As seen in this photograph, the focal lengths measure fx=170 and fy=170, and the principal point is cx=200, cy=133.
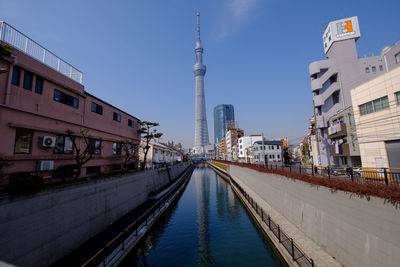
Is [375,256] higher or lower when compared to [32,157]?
lower

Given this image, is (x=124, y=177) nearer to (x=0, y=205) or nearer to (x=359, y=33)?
(x=0, y=205)

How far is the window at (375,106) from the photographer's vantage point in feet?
56.7

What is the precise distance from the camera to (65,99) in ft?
52.7

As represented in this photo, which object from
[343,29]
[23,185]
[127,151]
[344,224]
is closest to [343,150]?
[344,224]

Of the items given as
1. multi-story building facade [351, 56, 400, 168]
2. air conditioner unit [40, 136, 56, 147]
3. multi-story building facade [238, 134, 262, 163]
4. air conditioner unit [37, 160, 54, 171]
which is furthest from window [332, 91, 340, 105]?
multi-story building facade [238, 134, 262, 163]

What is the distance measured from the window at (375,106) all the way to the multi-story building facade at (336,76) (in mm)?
8787

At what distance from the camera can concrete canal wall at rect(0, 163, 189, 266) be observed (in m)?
8.51

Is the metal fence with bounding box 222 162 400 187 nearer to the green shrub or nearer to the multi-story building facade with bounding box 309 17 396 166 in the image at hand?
the multi-story building facade with bounding box 309 17 396 166

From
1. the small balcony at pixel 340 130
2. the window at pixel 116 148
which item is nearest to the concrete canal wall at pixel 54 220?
the window at pixel 116 148

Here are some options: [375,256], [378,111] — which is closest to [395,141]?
[378,111]

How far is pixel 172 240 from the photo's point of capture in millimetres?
15930

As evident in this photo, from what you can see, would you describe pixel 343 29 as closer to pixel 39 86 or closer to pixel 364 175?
pixel 364 175

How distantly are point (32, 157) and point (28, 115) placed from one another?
3176 millimetres

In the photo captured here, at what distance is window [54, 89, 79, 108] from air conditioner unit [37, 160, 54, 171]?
17.9 ft
